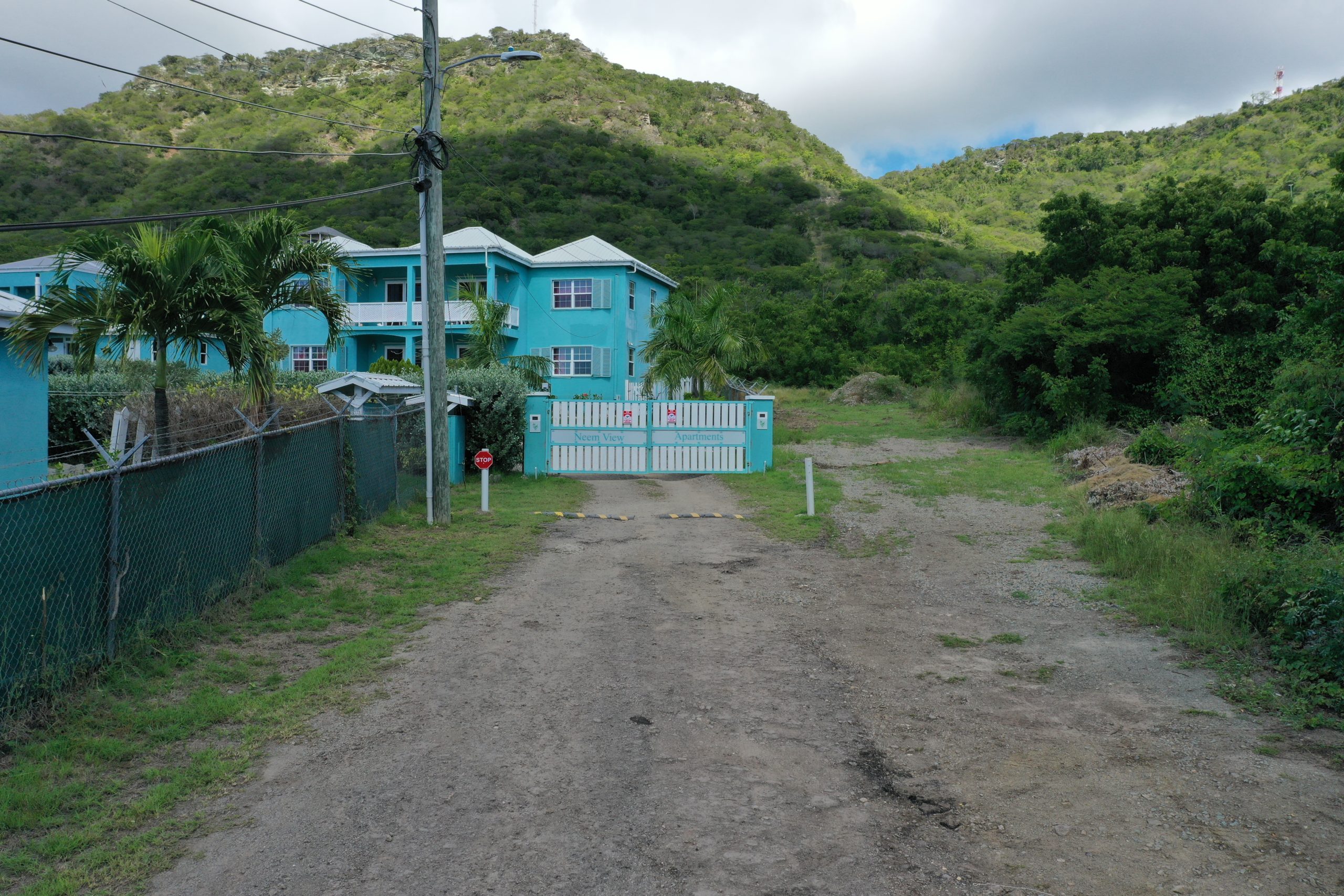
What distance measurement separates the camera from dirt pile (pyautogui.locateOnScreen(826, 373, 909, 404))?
44812mm

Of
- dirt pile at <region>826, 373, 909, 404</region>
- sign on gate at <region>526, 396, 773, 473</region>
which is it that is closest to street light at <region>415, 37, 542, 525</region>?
sign on gate at <region>526, 396, 773, 473</region>

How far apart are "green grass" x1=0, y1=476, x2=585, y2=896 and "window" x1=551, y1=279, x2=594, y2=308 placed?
2539cm

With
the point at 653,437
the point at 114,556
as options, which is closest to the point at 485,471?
the point at 653,437

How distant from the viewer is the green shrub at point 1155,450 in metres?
17.4

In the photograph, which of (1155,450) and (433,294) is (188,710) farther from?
(1155,450)

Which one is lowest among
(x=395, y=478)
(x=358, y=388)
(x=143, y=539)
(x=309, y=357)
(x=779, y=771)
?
(x=779, y=771)

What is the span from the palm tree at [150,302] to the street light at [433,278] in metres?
3.08

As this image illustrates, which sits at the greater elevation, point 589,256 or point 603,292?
point 589,256

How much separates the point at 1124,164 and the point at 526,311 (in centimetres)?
5872

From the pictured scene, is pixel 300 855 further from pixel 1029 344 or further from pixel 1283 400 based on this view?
pixel 1029 344

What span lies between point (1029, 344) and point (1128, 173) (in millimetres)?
53378

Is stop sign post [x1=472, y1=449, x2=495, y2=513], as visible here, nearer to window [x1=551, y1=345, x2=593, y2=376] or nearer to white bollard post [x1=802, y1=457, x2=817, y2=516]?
white bollard post [x1=802, y1=457, x2=817, y2=516]

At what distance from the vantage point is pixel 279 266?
12320 mm

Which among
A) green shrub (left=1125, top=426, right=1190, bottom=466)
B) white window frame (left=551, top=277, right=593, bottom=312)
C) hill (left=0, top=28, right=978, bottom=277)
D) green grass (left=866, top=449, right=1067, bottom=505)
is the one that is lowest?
green grass (left=866, top=449, right=1067, bottom=505)
